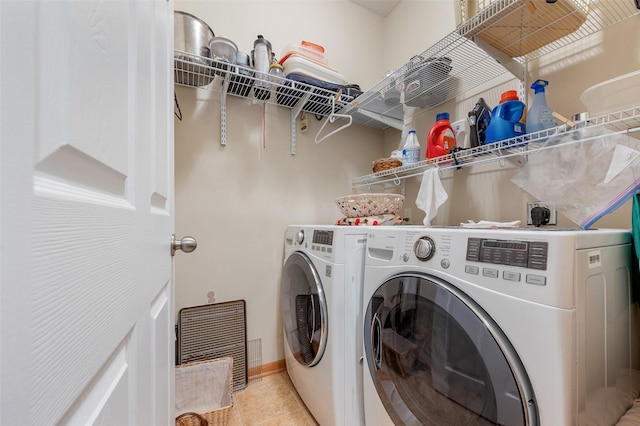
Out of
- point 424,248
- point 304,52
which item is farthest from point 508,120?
point 304,52

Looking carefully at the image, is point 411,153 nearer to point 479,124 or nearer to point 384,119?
point 479,124

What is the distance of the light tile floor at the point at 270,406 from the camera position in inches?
52.4

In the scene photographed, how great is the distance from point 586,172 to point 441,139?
650 mm

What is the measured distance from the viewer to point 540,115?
1.04 m

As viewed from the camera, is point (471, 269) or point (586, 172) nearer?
point (471, 269)

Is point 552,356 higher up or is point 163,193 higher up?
point 163,193

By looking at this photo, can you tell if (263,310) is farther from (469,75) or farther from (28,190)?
(469,75)

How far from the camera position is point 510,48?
3.87 feet

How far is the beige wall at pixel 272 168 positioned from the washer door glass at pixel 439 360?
2.84 feet

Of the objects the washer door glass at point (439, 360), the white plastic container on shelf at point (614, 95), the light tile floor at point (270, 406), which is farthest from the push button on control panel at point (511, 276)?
the light tile floor at point (270, 406)

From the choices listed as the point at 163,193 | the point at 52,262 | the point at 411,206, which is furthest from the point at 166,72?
the point at 411,206

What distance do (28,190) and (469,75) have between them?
6.04 ft

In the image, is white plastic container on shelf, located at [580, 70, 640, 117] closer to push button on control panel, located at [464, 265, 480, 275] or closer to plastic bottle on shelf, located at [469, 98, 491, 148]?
plastic bottle on shelf, located at [469, 98, 491, 148]

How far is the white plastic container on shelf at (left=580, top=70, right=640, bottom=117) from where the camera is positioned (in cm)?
77
